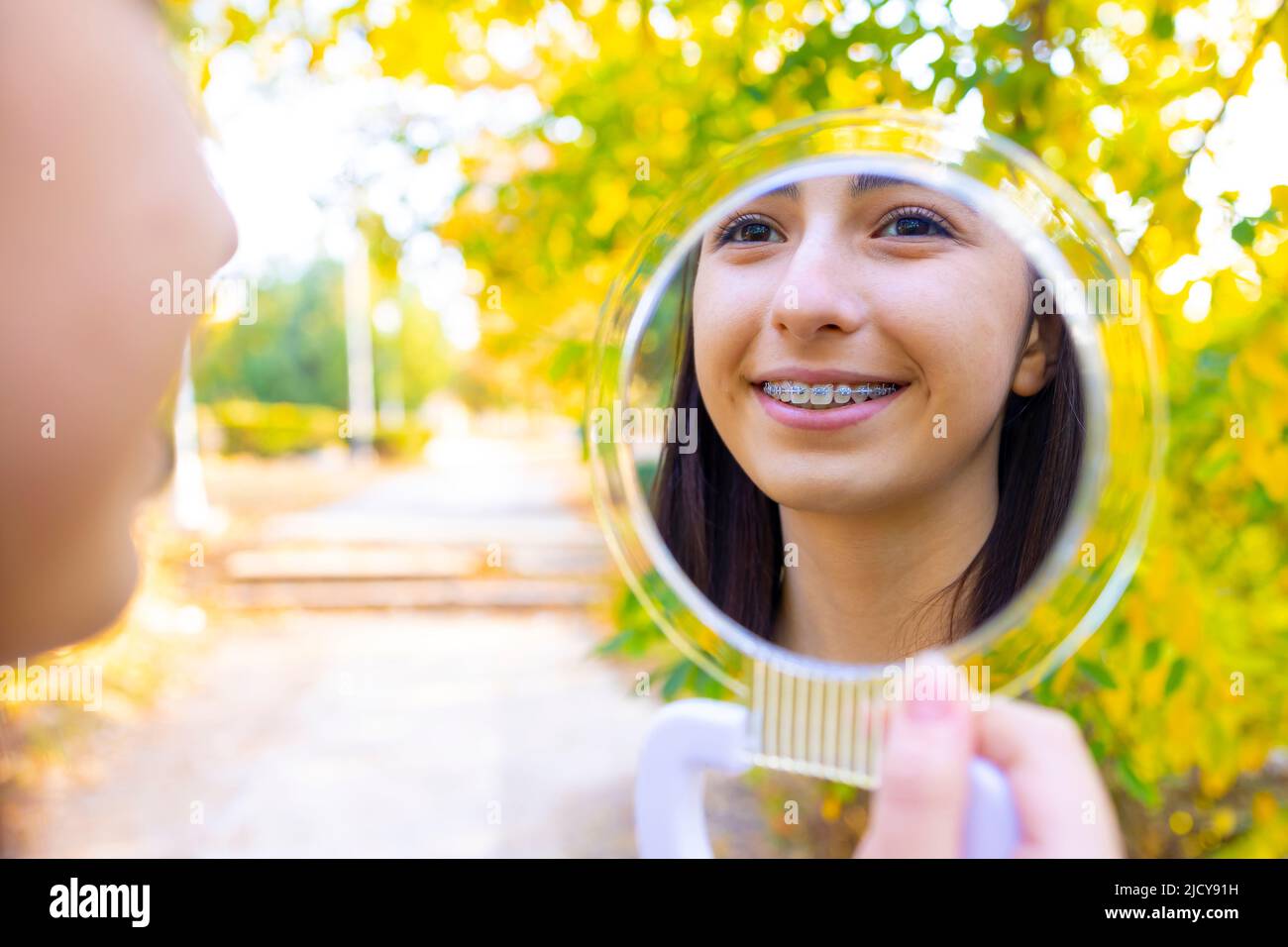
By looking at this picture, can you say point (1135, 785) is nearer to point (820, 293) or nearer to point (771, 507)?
Answer: point (771, 507)

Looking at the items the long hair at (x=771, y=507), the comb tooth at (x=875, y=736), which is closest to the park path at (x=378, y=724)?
the long hair at (x=771, y=507)

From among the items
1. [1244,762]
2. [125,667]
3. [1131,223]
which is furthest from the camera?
[125,667]

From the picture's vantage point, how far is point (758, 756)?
61 centimetres

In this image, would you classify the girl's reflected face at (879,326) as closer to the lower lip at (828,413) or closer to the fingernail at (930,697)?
the lower lip at (828,413)

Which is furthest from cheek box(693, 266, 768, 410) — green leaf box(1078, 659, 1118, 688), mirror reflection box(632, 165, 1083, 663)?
green leaf box(1078, 659, 1118, 688)

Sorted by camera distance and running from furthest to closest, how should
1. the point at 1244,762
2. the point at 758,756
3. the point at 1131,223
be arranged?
the point at 1244,762, the point at 1131,223, the point at 758,756

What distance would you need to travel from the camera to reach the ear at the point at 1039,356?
2.16ft

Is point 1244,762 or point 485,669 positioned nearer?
point 1244,762

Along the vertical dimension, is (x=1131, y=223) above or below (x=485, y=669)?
above

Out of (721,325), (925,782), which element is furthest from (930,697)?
(721,325)

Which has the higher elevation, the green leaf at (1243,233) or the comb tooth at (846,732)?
the green leaf at (1243,233)

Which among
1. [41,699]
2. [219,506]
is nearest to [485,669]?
[41,699]

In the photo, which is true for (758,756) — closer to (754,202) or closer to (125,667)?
(754,202)
